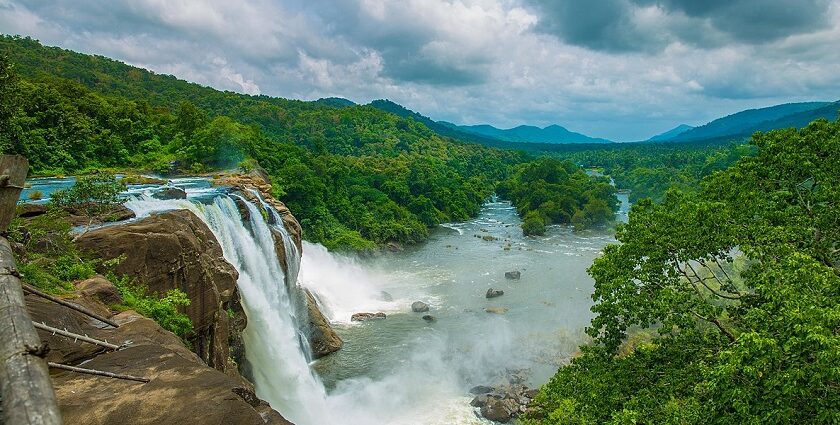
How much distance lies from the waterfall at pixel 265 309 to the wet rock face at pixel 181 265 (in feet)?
9.23

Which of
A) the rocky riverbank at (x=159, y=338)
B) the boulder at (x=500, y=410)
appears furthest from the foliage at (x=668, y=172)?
the rocky riverbank at (x=159, y=338)

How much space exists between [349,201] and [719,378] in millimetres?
54371

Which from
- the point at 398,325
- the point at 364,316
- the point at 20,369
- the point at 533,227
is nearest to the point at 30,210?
the point at 20,369

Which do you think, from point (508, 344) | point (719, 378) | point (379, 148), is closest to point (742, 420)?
point (719, 378)

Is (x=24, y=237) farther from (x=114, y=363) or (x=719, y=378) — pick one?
(x=719, y=378)

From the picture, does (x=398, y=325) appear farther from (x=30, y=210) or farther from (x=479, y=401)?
(x=30, y=210)

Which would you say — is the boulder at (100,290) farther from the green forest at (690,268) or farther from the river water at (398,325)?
the river water at (398,325)

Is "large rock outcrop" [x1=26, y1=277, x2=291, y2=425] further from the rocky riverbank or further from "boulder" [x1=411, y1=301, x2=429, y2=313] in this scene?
"boulder" [x1=411, y1=301, x2=429, y2=313]

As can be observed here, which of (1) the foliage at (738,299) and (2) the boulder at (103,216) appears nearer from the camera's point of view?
(1) the foliage at (738,299)

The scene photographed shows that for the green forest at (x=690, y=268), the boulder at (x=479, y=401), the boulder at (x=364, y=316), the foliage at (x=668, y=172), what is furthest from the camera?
the foliage at (x=668, y=172)

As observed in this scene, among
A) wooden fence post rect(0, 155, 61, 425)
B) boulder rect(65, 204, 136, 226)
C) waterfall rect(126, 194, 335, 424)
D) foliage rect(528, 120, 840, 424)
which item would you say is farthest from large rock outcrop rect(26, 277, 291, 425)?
waterfall rect(126, 194, 335, 424)

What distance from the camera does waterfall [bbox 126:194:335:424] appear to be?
1942cm

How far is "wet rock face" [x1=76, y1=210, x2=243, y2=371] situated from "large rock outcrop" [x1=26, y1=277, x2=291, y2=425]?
5832 millimetres

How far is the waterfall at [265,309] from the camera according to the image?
765 inches
